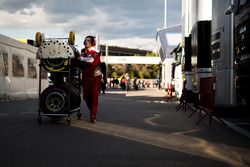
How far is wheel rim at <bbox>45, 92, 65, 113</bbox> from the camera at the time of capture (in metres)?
8.81

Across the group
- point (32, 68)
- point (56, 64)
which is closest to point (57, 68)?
point (56, 64)

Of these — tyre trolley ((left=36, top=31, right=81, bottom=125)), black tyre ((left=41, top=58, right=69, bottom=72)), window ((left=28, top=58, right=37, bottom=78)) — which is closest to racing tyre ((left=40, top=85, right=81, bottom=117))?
tyre trolley ((left=36, top=31, right=81, bottom=125))

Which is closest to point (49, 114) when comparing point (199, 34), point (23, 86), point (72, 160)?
point (72, 160)

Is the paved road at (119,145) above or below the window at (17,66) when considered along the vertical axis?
below

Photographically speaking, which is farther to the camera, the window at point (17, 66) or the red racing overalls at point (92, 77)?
the window at point (17, 66)

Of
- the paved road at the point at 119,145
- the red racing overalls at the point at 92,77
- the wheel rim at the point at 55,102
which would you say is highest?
the red racing overalls at the point at 92,77

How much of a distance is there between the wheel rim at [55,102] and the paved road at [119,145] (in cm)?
33

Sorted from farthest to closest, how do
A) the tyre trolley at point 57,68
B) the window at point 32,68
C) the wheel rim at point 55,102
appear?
the window at point 32,68, the wheel rim at point 55,102, the tyre trolley at point 57,68

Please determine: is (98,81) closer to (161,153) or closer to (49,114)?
(49,114)

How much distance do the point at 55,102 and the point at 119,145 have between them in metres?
3.01

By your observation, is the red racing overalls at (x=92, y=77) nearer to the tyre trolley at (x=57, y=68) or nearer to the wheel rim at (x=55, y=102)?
the tyre trolley at (x=57, y=68)

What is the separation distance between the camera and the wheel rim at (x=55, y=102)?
8813 millimetres

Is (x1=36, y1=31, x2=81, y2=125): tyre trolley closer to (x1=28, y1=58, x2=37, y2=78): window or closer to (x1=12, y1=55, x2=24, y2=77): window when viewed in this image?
(x1=12, y1=55, x2=24, y2=77): window

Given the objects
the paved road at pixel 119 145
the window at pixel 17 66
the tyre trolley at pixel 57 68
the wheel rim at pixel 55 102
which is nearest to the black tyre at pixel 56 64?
the tyre trolley at pixel 57 68
